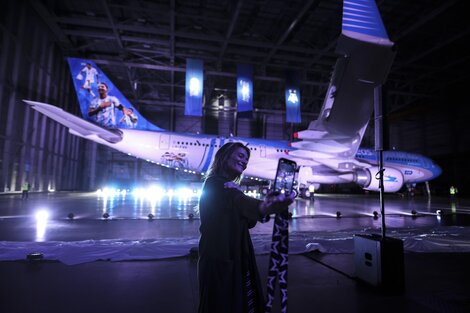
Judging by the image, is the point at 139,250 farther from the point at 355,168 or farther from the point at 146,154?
the point at 355,168

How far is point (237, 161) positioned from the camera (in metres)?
2.00

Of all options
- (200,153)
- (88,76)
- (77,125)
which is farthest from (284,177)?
(88,76)

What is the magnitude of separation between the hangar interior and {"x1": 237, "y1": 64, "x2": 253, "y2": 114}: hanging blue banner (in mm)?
2345

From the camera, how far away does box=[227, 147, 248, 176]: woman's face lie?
1990 millimetres

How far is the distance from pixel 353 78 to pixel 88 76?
13.0m

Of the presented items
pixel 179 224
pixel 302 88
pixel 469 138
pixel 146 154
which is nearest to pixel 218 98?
pixel 302 88

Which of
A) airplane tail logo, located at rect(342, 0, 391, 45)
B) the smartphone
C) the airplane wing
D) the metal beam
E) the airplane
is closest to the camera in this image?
the smartphone

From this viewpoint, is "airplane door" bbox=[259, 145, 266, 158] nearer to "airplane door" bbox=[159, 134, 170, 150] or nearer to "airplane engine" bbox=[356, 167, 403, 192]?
"airplane engine" bbox=[356, 167, 403, 192]

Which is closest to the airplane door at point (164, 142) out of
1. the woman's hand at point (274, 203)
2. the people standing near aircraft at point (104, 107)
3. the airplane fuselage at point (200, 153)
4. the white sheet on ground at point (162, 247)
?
the airplane fuselage at point (200, 153)

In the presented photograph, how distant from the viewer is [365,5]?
22.1 ft

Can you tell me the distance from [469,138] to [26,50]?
44.0 m

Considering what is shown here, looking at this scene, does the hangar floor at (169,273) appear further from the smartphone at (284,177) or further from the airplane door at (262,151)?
the airplane door at (262,151)

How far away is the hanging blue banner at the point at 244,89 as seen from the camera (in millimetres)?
25047

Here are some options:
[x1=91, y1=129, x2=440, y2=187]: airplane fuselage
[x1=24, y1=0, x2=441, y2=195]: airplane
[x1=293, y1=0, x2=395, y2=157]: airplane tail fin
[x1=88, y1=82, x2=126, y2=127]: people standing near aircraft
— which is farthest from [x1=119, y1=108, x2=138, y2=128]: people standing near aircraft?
[x1=293, y1=0, x2=395, y2=157]: airplane tail fin
